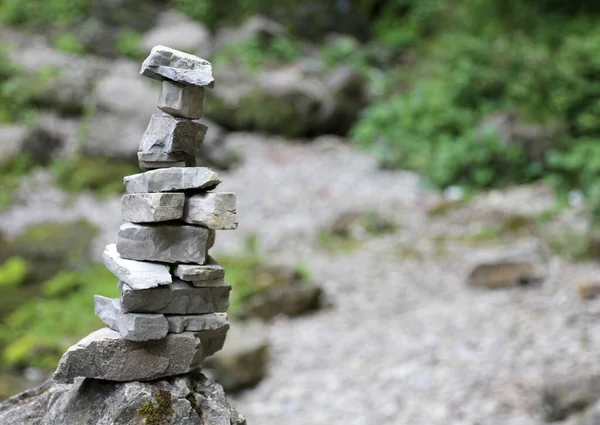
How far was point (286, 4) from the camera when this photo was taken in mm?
20812

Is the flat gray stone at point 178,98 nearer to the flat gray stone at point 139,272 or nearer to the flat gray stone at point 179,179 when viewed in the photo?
the flat gray stone at point 179,179

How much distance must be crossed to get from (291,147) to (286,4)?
722cm

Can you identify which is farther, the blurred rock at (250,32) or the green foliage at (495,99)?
the blurred rock at (250,32)

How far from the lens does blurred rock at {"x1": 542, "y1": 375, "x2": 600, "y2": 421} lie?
15.6 ft

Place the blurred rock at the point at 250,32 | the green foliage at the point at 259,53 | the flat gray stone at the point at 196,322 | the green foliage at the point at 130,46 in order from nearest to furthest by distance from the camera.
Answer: the flat gray stone at the point at 196,322, the green foliage at the point at 259,53, the green foliage at the point at 130,46, the blurred rock at the point at 250,32

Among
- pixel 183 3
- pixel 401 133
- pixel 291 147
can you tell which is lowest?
pixel 291 147

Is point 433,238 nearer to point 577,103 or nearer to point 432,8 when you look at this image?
point 577,103

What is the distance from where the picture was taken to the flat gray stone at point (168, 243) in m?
2.82

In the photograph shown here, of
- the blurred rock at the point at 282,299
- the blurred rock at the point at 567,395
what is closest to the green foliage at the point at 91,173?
the blurred rock at the point at 282,299

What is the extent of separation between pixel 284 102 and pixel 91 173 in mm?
5997

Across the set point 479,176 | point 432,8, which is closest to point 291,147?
point 479,176

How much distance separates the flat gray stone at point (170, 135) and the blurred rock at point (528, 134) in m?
10.6

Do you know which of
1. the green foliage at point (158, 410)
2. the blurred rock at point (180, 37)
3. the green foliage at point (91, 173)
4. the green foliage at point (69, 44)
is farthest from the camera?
the blurred rock at point (180, 37)

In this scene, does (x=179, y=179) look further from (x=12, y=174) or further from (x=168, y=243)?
(x=12, y=174)
